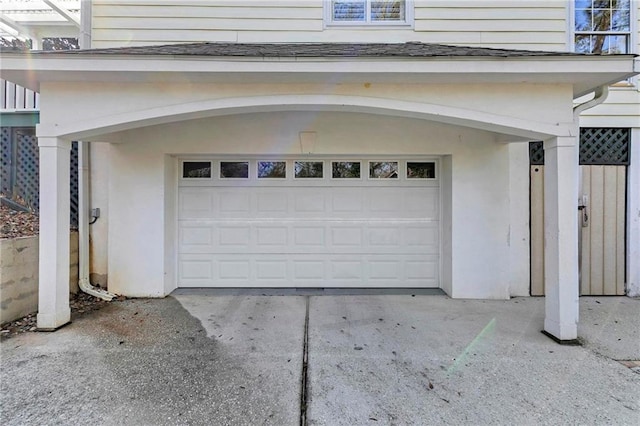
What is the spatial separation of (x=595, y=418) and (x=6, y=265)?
5.76 meters

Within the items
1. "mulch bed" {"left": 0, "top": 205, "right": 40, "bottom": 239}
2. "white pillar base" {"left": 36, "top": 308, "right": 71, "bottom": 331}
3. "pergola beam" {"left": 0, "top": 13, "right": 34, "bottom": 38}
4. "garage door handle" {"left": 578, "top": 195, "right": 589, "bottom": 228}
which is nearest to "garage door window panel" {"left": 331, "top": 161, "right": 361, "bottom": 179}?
"garage door handle" {"left": 578, "top": 195, "right": 589, "bottom": 228}

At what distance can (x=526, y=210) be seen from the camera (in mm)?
5000

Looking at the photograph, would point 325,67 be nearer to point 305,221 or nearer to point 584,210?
point 305,221

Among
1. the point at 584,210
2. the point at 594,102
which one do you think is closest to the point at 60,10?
the point at 594,102

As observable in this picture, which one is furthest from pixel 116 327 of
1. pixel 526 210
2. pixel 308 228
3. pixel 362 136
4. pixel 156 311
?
pixel 526 210

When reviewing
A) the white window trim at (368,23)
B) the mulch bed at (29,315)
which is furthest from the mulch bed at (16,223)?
the white window trim at (368,23)

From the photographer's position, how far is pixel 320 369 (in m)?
2.90

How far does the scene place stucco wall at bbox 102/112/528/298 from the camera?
4.86m

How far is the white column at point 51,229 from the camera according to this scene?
360cm

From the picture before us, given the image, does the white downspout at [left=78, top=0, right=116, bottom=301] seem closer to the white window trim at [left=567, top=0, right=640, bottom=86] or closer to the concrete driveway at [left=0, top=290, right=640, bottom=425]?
the concrete driveway at [left=0, top=290, right=640, bottom=425]

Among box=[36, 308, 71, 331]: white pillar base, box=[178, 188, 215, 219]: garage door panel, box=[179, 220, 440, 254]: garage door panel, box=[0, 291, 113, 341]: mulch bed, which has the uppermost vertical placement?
box=[178, 188, 215, 219]: garage door panel

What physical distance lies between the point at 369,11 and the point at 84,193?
515cm

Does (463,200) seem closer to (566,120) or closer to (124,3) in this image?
(566,120)

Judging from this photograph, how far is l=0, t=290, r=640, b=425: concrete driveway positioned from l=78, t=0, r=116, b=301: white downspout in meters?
1.08
